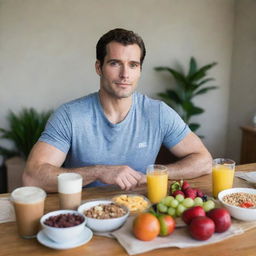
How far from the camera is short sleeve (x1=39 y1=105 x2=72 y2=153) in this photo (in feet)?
5.66

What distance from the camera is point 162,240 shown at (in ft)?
3.60

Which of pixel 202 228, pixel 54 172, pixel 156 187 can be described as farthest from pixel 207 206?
pixel 54 172

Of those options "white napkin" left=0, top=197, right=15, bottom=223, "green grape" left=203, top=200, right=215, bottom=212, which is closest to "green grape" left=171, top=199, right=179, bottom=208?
"green grape" left=203, top=200, right=215, bottom=212

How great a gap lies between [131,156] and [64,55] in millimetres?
2214

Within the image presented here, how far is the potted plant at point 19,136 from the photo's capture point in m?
3.54

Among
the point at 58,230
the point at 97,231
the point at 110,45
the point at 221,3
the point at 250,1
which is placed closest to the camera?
the point at 58,230

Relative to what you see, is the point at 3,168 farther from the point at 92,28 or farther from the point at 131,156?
the point at 131,156

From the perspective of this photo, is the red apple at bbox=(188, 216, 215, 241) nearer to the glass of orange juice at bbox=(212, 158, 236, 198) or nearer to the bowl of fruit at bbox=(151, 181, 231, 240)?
the bowl of fruit at bbox=(151, 181, 231, 240)

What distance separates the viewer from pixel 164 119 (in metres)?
1.97

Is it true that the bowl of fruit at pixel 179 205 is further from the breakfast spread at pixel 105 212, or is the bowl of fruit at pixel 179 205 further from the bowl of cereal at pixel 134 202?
the breakfast spread at pixel 105 212

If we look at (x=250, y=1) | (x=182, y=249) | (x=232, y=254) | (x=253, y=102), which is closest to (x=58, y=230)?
(x=182, y=249)

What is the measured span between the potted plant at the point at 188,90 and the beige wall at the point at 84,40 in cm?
16

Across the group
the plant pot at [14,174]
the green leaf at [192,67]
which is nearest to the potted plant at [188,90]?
the green leaf at [192,67]

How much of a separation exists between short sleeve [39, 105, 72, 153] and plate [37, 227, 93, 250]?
690mm
